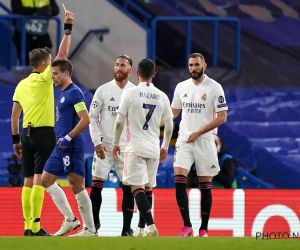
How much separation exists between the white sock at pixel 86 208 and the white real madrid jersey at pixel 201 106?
4.57 feet

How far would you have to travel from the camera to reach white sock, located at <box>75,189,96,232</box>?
43.1 ft

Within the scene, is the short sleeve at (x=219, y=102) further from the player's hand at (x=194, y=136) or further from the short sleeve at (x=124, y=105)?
the short sleeve at (x=124, y=105)

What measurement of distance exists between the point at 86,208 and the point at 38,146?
33.5 inches

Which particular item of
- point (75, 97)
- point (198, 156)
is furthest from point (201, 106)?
point (75, 97)

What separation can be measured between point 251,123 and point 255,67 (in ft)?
4.59

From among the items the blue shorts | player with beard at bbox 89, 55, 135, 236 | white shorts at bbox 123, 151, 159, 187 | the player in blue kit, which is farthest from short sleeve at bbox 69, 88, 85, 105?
player with beard at bbox 89, 55, 135, 236

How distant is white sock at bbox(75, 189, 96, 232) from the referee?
0.43m

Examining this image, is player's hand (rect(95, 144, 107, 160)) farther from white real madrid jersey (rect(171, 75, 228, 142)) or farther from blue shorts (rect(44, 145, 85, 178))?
white real madrid jersey (rect(171, 75, 228, 142))

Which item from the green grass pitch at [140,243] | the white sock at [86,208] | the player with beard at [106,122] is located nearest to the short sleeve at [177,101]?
the player with beard at [106,122]

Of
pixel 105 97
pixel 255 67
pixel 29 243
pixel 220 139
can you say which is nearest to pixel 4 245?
pixel 29 243

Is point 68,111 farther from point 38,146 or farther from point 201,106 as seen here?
point 201,106

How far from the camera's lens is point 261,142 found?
64.1 feet

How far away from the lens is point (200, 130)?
13.7 meters

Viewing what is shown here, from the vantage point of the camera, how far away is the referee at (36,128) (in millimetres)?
13289
